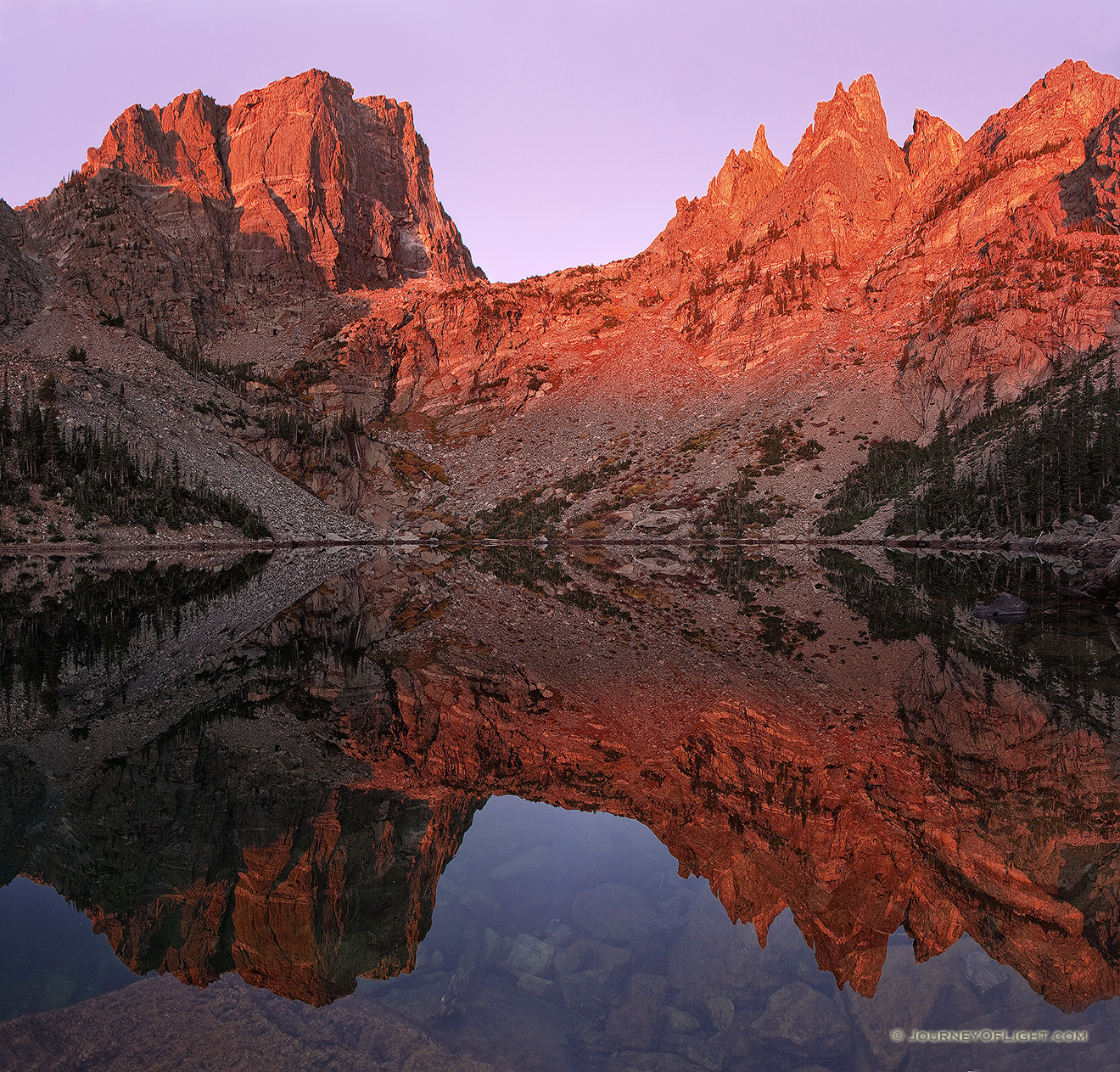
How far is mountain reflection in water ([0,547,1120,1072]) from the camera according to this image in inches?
219

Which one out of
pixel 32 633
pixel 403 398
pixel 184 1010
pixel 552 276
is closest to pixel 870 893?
pixel 184 1010

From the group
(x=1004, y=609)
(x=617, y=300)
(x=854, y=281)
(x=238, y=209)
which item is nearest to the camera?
(x=1004, y=609)

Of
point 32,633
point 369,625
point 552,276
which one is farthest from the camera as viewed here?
point 552,276

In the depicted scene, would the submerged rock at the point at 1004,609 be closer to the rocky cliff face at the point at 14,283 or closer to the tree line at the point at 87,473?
the tree line at the point at 87,473

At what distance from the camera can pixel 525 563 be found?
57.5 metres

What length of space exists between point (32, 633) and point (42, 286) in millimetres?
133236

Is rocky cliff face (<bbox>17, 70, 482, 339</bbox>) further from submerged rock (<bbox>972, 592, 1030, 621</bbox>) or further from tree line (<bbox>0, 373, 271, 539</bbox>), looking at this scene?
submerged rock (<bbox>972, 592, 1030, 621</bbox>)

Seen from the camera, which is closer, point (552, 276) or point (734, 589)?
point (734, 589)

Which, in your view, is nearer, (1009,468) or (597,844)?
(597,844)

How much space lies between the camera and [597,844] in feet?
29.1

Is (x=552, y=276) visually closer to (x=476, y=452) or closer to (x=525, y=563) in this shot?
(x=476, y=452)

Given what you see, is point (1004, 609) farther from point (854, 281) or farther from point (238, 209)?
point (238, 209)

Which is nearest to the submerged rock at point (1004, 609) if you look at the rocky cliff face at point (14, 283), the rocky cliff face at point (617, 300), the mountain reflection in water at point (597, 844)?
the mountain reflection in water at point (597, 844)

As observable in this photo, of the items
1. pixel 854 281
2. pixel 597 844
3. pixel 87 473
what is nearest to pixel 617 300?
pixel 854 281
